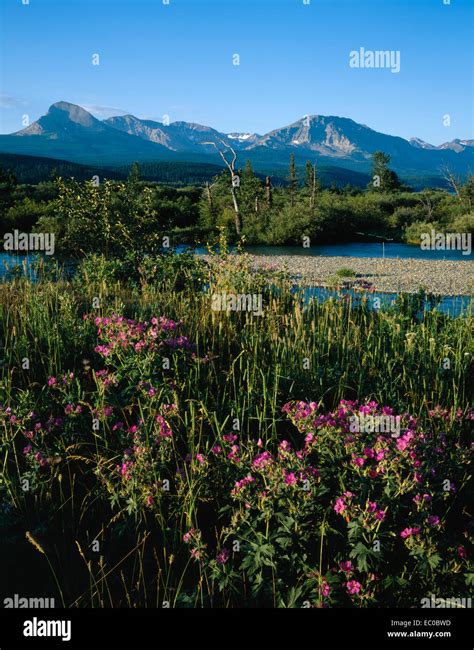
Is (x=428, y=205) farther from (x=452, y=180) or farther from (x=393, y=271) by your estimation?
(x=393, y=271)

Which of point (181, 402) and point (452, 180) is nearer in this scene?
point (181, 402)

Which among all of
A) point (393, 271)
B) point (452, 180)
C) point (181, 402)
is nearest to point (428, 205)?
point (452, 180)

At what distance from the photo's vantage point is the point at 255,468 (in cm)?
290

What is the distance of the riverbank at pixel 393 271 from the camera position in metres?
17.3

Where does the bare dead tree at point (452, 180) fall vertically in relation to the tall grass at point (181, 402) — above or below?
above

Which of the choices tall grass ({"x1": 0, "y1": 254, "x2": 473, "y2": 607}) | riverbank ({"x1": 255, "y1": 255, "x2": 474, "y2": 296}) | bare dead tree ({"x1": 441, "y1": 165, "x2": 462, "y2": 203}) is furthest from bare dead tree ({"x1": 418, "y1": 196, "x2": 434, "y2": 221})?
tall grass ({"x1": 0, "y1": 254, "x2": 473, "y2": 607})

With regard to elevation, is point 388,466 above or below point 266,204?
below

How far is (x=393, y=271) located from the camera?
70.3ft

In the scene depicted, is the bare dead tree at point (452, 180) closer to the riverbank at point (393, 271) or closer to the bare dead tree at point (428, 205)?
the bare dead tree at point (428, 205)

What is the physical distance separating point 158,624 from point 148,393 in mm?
1526

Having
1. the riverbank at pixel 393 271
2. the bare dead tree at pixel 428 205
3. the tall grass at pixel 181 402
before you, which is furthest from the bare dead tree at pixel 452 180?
the tall grass at pixel 181 402

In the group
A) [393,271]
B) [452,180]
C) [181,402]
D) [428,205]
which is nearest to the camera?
[181,402]

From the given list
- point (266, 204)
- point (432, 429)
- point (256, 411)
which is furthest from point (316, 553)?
point (266, 204)

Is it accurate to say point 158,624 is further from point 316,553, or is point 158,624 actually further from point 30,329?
point 30,329
